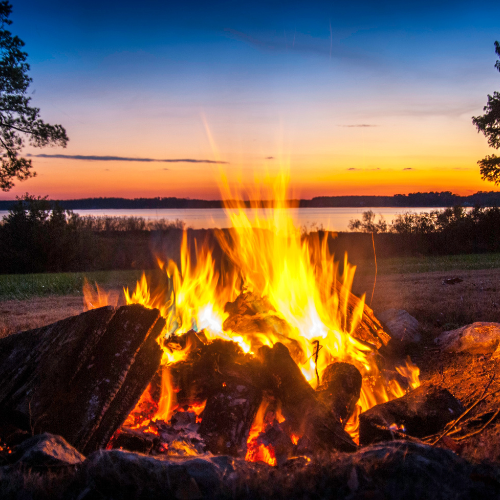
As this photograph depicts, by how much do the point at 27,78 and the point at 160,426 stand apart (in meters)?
20.0

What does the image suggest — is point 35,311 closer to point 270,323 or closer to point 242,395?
point 270,323

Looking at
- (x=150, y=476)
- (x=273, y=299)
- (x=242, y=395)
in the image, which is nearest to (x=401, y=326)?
(x=273, y=299)

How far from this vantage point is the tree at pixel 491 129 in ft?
76.3

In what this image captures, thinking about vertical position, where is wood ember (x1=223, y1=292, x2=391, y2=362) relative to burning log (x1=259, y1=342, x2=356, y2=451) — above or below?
above

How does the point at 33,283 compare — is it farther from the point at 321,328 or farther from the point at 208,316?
the point at 321,328

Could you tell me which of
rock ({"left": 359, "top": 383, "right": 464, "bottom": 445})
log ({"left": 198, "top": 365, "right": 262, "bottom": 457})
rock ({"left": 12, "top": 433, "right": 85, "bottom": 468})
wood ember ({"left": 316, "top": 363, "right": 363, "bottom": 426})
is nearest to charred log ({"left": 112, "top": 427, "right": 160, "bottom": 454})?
log ({"left": 198, "top": 365, "right": 262, "bottom": 457})

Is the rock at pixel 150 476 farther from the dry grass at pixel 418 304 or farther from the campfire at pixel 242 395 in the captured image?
the dry grass at pixel 418 304

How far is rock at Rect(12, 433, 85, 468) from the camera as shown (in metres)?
2.18

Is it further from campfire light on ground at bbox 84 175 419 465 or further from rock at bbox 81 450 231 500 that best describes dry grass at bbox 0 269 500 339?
rock at bbox 81 450 231 500

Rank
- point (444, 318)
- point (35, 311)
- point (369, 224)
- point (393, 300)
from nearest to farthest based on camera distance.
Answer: point (444, 318)
point (393, 300)
point (35, 311)
point (369, 224)

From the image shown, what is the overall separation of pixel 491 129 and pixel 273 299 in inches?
987

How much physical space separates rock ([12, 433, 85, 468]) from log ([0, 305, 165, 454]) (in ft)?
1.11

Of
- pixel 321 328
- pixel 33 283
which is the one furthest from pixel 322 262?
pixel 33 283

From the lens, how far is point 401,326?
546cm
